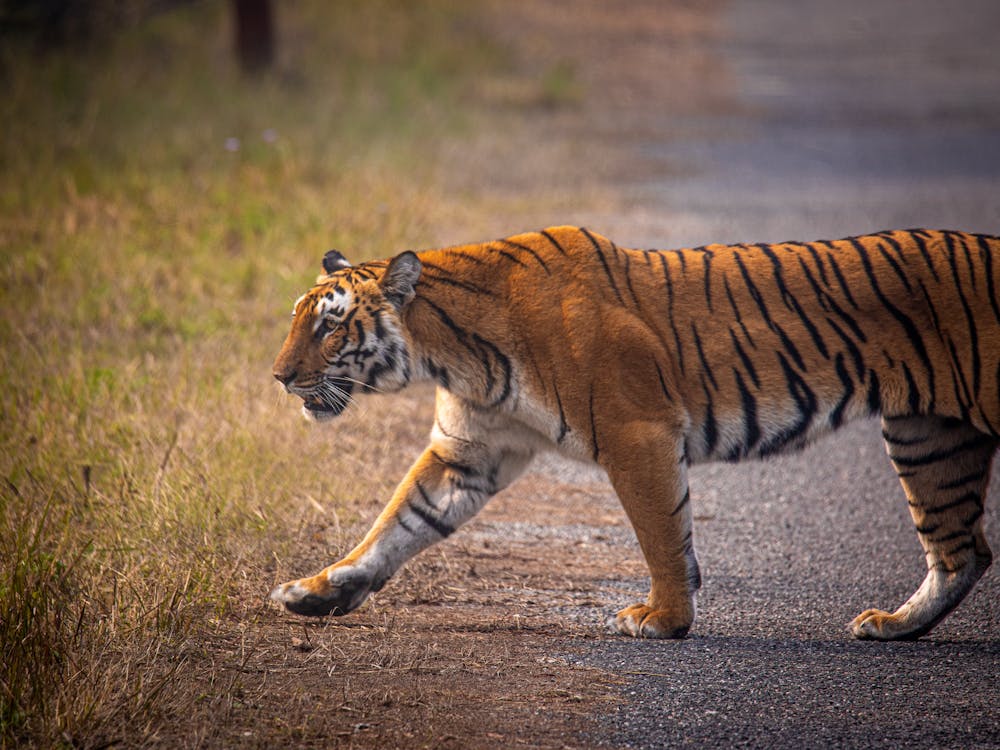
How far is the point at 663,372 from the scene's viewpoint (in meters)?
4.26

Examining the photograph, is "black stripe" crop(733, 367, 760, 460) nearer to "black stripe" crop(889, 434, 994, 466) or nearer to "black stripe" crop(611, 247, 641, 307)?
"black stripe" crop(611, 247, 641, 307)

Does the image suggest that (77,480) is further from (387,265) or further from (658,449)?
(658,449)

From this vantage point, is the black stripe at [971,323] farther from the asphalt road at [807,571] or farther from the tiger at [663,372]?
the asphalt road at [807,571]

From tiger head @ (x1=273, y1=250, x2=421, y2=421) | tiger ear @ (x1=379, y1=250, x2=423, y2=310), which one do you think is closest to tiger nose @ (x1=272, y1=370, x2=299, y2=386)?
tiger head @ (x1=273, y1=250, x2=421, y2=421)

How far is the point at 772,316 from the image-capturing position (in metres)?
4.39

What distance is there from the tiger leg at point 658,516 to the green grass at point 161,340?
4.08 feet

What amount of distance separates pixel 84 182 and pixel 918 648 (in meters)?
7.75

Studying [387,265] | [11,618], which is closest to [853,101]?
[387,265]

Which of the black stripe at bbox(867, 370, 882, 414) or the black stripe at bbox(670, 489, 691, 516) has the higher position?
the black stripe at bbox(867, 370, 882, 414)

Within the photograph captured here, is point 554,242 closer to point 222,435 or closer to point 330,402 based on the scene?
point 330,402

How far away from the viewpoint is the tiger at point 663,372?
4.18 metres

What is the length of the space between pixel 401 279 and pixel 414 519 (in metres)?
0.80

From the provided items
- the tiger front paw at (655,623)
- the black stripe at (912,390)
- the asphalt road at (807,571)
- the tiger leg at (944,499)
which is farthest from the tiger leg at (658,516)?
the black stripe at (912,390)

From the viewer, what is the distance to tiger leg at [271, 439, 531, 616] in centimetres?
417
